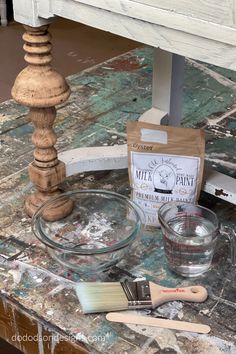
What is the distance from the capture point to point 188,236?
98cm

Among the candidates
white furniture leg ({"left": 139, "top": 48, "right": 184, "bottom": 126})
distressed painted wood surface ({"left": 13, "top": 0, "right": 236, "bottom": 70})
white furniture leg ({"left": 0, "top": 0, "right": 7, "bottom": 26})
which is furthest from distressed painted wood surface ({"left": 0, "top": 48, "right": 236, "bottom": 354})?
white furniture leg ({"left": 0, "top": 0, "right": 7, "bottom": 26})

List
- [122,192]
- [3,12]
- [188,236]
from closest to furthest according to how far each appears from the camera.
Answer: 1. [188,236]
2. [122,192]
3. [3,12]

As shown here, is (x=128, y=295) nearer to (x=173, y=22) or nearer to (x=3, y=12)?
(x=173, y=22)

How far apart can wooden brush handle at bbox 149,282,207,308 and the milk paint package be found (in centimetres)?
17

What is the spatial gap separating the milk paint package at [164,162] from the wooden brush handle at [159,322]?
9.0 inches

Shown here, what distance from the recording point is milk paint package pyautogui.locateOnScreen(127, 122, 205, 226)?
0.99 meters

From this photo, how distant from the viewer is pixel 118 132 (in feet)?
4.42

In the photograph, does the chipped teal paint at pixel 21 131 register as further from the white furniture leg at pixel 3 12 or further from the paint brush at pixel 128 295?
the white furniture leg at pixel 3 12

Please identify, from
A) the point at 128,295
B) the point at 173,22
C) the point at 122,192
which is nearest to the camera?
the point at 173,22

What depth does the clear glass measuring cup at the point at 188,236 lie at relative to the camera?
0.91 meters

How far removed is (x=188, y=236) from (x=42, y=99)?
0.31 m

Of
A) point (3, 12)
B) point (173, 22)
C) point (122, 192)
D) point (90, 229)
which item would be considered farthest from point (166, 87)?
point (3, 12)

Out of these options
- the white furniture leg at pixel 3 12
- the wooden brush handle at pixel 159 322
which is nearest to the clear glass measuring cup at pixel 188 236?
the wooden brush handle at pixel 159 322

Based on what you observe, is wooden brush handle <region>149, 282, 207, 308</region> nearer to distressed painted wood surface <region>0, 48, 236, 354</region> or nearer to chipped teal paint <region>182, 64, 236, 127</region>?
distressed painted wood surface <region>0, 48, 236, 354</region>
